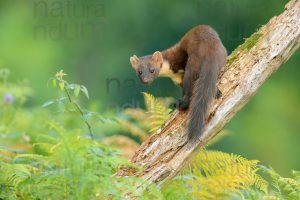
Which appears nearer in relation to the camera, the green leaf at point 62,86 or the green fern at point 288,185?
the green fern at point 288,185

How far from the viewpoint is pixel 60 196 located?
5.70 metres

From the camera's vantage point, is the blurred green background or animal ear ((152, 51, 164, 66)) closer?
animal ear ((152, 51, 164, 66))

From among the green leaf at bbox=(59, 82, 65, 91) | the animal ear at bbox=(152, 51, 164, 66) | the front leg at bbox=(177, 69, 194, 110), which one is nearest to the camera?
the green leaf at bbox=(59, 82, 65, 91)

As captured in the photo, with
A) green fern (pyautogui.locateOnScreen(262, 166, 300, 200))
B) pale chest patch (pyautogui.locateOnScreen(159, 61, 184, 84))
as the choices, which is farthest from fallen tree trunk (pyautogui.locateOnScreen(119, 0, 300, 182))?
pale chest patch (pyautogui.locateOnScreen(159, 61, 184, 84))

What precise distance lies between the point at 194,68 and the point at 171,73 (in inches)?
48.3

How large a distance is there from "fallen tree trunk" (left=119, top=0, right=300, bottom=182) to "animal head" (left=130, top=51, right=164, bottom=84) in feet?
6.65

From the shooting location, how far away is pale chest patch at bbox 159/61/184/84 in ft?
29.1

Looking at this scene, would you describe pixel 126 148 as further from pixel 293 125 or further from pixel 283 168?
pixel 293 125

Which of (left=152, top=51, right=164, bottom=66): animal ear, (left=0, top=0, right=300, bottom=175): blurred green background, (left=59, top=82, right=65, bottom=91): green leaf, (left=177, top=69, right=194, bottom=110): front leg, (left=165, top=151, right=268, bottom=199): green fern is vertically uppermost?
(left=59, top=82, right=65, bottom=91): green leaf

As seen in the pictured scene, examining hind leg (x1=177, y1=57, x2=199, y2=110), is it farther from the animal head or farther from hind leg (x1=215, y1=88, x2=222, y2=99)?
the animal head

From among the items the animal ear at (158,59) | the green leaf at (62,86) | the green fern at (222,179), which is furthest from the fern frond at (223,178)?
the animal ear at (158,59)

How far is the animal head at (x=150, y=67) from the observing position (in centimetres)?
931

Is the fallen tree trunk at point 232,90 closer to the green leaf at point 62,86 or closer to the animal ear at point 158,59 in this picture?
the green leaf at point 62,86

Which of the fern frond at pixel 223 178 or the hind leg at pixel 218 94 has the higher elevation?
the hind leg at pixel 218 94
